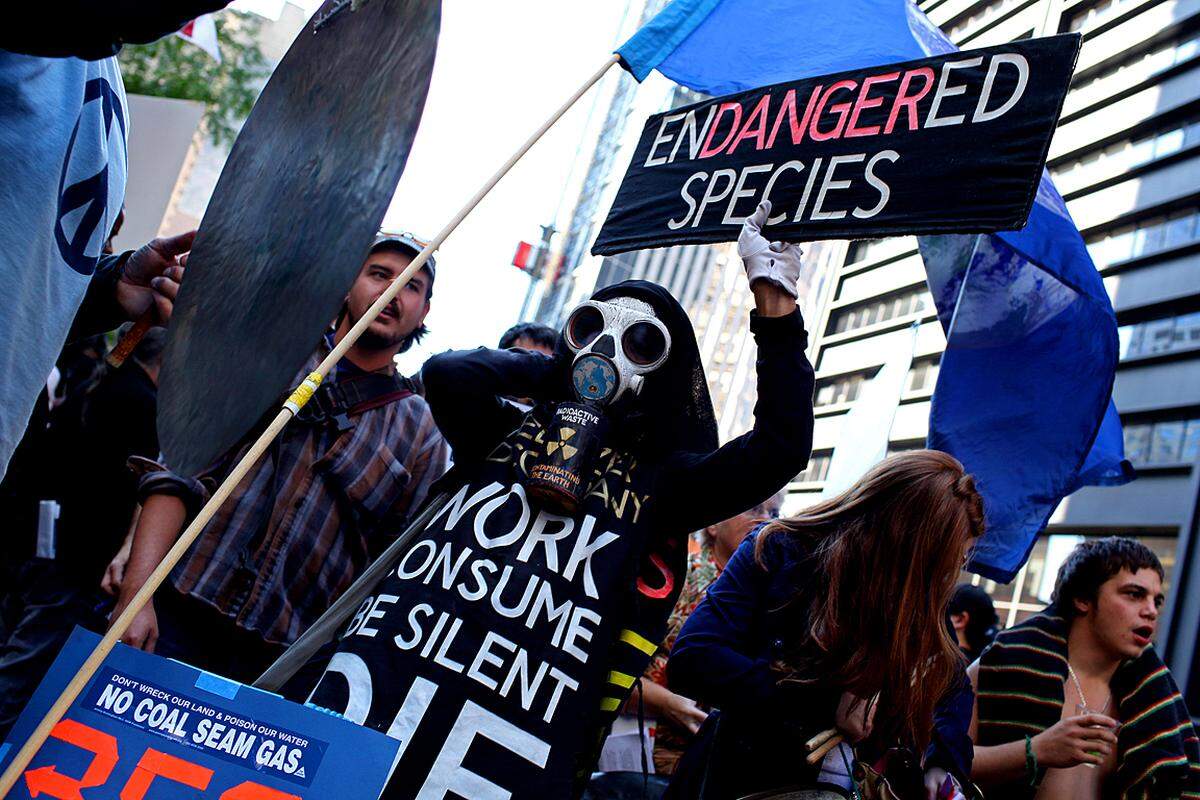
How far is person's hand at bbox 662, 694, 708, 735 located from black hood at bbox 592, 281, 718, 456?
1.22 meters

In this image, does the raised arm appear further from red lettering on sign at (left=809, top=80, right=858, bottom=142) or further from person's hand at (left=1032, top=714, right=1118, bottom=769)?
person's hand at (left=1032, top=714, right=1118, bottom=769)

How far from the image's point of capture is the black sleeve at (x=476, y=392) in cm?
247

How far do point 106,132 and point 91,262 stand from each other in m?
0.20

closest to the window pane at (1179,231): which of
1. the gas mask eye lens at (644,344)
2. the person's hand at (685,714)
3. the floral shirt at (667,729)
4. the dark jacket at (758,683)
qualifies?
the floral shirt at (667,729)

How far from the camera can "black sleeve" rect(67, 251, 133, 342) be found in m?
2.02

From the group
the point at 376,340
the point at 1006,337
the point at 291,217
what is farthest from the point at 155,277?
the point at 1006,337

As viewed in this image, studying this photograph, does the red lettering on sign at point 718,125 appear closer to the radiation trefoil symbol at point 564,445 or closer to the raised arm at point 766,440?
the raised arm at point 766,440

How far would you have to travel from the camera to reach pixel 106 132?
5.35 feet

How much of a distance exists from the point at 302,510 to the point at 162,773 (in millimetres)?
1248

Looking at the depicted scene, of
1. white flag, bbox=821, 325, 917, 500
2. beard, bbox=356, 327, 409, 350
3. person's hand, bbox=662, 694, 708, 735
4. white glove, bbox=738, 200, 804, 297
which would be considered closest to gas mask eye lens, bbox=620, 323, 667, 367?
white glove, bbox=738, 200, 804, 297

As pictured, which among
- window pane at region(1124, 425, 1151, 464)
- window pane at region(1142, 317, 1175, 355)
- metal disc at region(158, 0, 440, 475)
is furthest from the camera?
window pane at region(1142, 317, 1175, 355)

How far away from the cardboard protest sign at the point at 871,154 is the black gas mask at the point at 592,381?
1.25 ft

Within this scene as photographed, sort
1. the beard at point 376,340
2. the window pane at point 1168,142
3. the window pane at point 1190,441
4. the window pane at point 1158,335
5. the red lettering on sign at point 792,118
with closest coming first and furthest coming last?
the red lettering on sign at point 792,118
the beard at point 376,340
the window pane at point 1190,441
the window pane at point 1158,335
the window pane at point 1168,142

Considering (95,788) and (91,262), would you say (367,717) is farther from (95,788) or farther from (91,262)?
(91,262)
